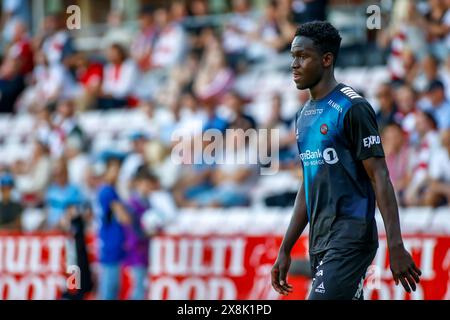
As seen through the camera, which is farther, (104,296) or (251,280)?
(104,296)

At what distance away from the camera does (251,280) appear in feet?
41.7

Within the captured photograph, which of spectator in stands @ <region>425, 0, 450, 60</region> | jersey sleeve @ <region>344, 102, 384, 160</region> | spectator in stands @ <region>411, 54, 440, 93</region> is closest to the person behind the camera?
jersey sleeve @ <region>344, 102, 384, 160</region>

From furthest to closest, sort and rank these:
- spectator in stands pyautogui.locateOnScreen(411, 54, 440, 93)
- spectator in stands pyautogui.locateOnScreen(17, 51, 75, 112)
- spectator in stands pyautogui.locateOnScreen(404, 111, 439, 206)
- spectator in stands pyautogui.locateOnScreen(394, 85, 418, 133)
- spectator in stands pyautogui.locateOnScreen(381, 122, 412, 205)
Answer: spectator in stands pyautogui.locateOnScreen(17, 51, 75, 112)
spectator in stands pyautogui.locateOnScreen(411, 54, 440, 93)
spectator in stands pyautogui.locateOnScreen(394, 85, 418, 133)
spectator in stands pyautogui.locateOnScreen(381, 122, 412, 205)
spectator in stands pyautogui.locateOnScreen(404, 111, 439, 206)

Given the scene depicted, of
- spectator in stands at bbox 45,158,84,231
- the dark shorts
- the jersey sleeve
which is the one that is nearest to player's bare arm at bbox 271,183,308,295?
the dark shorts

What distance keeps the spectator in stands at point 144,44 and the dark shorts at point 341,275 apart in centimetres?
1276

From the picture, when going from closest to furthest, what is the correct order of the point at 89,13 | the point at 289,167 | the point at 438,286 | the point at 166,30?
the point at 438,286 < the point at 289,167 < the point at 166,30 < the point at 89,13

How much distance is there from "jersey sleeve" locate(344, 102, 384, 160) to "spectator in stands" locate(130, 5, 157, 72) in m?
12.7

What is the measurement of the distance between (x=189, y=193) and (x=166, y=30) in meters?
4.34

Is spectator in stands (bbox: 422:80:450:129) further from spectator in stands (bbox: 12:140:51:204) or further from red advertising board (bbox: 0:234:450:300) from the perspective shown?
spectator in stands (bbox: 12:140:51:204)

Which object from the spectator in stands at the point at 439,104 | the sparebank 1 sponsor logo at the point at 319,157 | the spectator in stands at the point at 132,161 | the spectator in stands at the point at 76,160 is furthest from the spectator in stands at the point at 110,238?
the sparebank 1 sponsor logo at the point at 319,157

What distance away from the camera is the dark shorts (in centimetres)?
627
